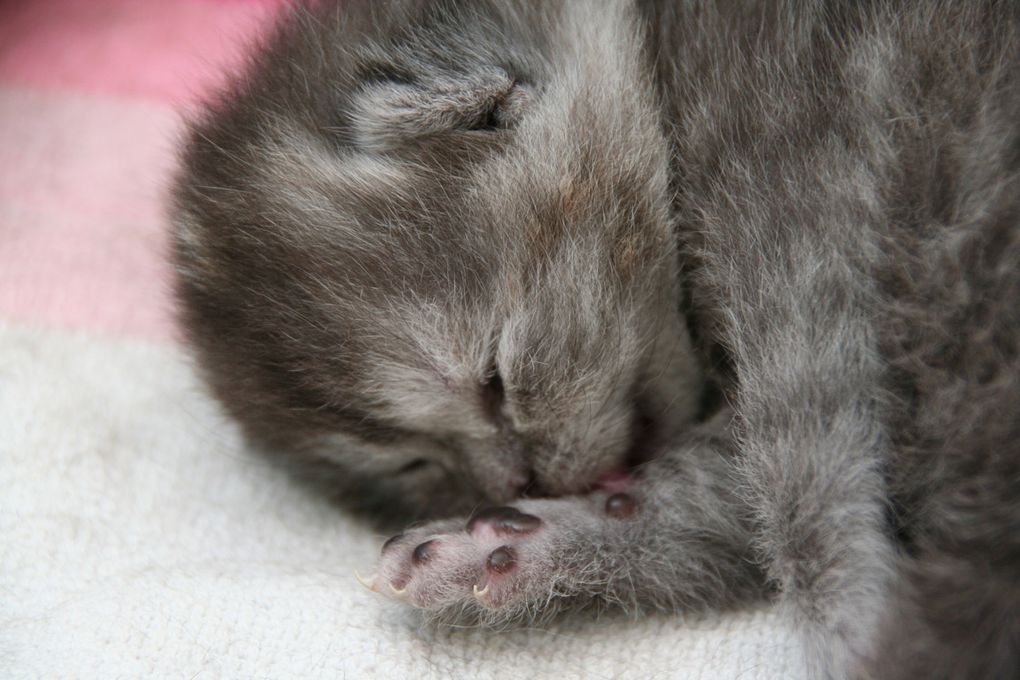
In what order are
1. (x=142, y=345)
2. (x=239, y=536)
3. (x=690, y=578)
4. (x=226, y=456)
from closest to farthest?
(x=690, y=578)
(x=239, y=536)
(x=226, y=456)
(x=142, y=345)

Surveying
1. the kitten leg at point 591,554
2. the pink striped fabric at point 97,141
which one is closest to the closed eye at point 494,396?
the kitten leg at point 591,554

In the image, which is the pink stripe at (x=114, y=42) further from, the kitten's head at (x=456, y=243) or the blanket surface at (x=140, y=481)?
the kitten's head at (x=456, y=243)

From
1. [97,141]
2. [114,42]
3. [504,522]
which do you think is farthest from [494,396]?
[114,42]

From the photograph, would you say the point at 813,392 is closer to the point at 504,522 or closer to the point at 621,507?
the point at 621,507

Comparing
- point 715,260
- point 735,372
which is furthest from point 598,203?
point 735,372

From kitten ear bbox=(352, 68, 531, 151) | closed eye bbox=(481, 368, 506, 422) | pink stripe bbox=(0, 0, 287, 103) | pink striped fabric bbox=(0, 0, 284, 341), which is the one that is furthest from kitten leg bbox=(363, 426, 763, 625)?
pink stripe bbox=(0, 0, 287, 103)

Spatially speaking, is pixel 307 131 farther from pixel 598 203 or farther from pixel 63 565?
pixel 63 565

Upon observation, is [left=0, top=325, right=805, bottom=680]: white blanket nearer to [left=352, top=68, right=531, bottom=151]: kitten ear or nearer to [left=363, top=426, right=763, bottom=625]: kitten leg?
[left=363, top=426, right=763, bottom=625]: kitten leg
